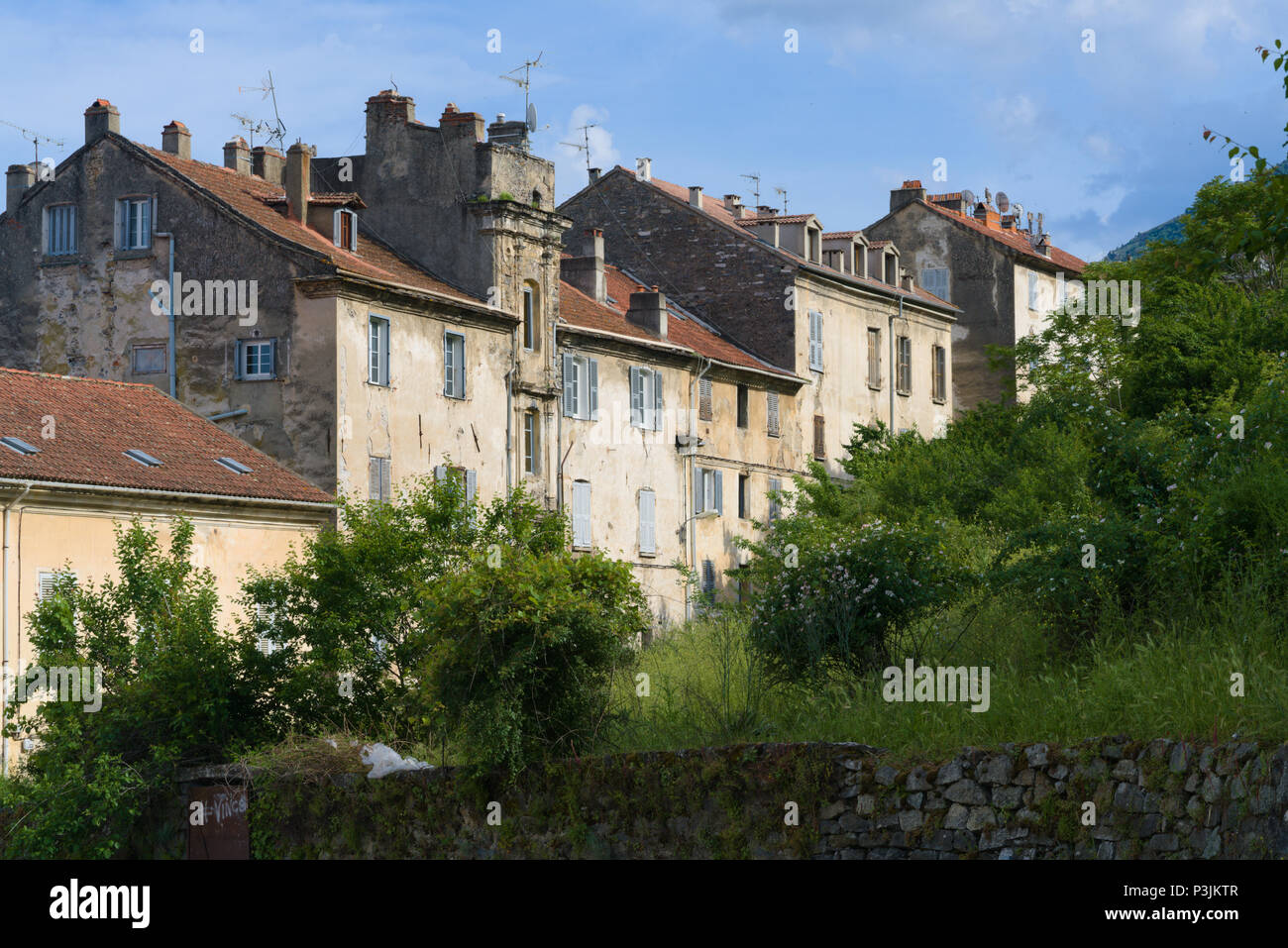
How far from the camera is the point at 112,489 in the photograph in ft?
94.6

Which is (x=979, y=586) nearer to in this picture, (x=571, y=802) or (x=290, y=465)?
(x=571, y=802)

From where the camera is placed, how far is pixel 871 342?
2082 inches

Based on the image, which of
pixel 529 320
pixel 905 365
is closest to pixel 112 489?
pixel 529 320

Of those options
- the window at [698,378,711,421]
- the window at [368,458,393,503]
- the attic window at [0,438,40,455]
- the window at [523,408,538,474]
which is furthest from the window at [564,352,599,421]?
the attic window at [0,438,40,455]

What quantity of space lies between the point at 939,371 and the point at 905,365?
2142mm

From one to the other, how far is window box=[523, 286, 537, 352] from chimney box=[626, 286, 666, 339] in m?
5.03

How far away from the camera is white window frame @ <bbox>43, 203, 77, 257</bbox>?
36.8m

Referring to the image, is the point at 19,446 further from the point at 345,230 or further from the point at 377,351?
the point at 345,230

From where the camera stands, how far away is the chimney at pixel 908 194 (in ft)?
195

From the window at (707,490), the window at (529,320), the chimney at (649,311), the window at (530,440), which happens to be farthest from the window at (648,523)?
the window at (529,320)

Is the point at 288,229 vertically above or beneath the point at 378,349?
above

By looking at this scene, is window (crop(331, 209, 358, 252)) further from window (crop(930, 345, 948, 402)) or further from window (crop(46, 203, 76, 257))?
window (crop(930, 345, 948, 402))
